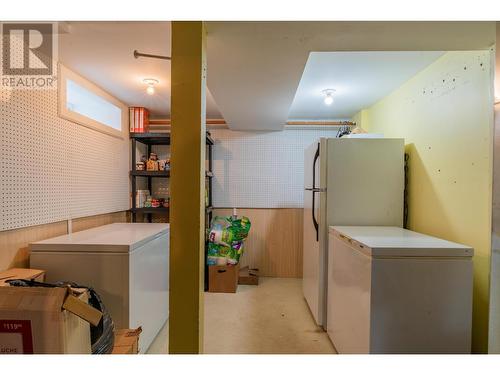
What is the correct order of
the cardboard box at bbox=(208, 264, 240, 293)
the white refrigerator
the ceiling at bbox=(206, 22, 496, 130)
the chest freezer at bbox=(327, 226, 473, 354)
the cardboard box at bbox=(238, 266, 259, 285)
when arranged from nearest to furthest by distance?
the ceiling at bbox=(206, 22, 496, 130), the chest freezer at bbox=(327, 226, 473, 354), the white refrigerator, the cardboard box at bbox=(208, 264, 240, 293), the cardboard box at bbox=(238, 266, 259, 285)

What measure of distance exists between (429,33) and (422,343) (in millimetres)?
1716

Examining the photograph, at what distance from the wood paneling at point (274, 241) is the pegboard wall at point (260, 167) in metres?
0.12

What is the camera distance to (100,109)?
263 cm

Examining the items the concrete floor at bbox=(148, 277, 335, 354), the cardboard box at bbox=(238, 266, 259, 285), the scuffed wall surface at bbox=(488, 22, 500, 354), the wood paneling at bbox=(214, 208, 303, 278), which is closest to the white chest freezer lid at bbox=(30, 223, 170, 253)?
the concrete floor at bbox=(148, 277, 335, 354)

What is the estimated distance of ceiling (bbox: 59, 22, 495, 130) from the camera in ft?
4.19

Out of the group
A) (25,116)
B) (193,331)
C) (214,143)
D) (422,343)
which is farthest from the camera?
(214,143)

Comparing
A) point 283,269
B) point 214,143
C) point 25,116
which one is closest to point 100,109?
point 25,116

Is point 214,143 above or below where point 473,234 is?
above

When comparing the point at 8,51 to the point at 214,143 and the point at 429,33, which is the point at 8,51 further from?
the point at 429,33

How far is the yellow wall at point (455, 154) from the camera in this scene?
1516 mm

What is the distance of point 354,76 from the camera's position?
2242mm

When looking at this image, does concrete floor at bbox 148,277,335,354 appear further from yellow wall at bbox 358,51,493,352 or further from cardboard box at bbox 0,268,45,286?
yellow wall at bbox 358,51,493,352

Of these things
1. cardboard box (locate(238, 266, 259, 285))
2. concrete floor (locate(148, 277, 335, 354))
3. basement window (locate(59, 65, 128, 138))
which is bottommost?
concrete floor (locate(148, 277, 335, 354))

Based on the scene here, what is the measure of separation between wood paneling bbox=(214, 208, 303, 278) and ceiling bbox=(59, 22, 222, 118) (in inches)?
80.7
